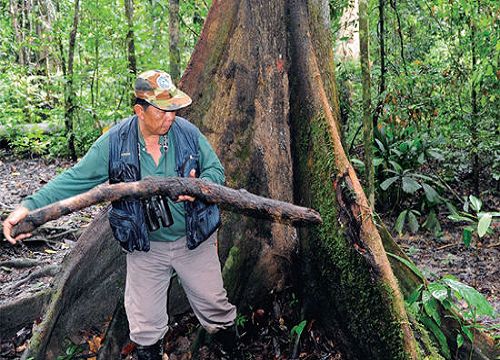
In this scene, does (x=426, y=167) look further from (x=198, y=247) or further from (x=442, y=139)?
(x=198, y=247)

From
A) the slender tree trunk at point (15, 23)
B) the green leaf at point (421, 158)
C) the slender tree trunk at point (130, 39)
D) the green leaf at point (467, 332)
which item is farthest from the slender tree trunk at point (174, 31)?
the slender tree trunk at point (15, 23)

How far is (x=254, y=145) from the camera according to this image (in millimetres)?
4160

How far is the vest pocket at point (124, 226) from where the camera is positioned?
10.3 ft

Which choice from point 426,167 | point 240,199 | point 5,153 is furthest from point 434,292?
point 5,153

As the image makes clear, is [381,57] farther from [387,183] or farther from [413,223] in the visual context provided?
[413,223]

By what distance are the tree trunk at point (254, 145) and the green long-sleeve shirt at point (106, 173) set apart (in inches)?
34.2

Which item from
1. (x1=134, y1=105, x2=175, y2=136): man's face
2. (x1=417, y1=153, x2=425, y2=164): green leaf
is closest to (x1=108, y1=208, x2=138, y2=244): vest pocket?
(x1=134, y1=105, x2=175, y2=136): man's face

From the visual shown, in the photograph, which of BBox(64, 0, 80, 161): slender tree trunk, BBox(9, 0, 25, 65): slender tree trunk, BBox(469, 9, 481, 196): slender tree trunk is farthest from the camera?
BBox(9, 0, 25, 65): slender tree trunk

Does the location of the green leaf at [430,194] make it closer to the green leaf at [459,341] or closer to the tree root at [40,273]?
the green leaf at [459,341]

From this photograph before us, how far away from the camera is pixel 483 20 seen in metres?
6.52

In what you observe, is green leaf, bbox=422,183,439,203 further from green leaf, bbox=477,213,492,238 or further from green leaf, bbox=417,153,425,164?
green leaf, bbox=477,213,492,238

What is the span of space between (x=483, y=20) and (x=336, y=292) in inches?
184

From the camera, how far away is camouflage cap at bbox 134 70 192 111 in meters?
2.96

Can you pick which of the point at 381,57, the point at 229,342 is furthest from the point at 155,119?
the point at 381,57
